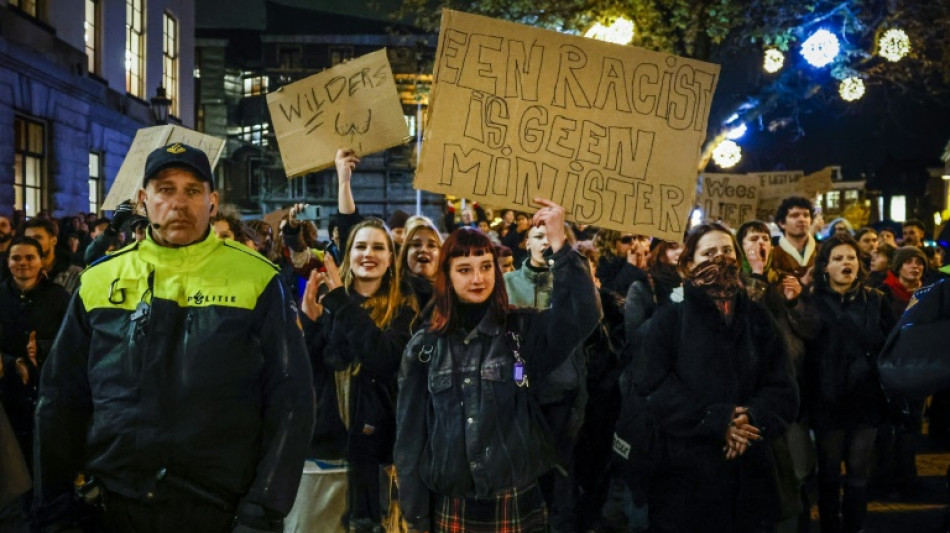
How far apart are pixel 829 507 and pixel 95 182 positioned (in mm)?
18940

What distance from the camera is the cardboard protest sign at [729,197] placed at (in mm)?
10938

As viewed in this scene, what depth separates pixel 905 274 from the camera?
8.75m

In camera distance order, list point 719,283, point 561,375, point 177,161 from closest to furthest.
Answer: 1. point 177,161
2. point 719,283
3. point 561,375

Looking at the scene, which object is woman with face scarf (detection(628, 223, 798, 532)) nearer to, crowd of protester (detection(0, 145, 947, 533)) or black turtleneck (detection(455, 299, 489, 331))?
crowd of protester (detection(0, 145, 947, 533))

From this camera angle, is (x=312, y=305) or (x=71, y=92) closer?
(x=312, y=305)

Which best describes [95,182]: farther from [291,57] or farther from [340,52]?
[340,52]

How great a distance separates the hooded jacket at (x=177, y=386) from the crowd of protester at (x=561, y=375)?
877 millimetres

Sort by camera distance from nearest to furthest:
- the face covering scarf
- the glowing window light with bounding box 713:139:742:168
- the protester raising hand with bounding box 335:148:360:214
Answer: the face covering scarf < the protester raising hand with bounding box 335:148:360:214 < the glowing window light with bounding box 713:139:742:168

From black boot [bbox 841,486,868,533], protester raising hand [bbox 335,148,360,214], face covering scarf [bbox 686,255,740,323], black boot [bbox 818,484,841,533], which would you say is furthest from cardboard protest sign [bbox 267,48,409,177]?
black boot [bbox 841,486,868,533]

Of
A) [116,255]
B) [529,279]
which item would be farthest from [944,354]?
[529,279]

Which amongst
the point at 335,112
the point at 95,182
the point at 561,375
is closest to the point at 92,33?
the point at 95,182

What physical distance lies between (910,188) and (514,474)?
66.5 m

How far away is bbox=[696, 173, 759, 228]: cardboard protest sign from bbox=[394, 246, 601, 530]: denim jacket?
23.9 feet

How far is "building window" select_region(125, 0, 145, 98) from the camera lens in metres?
23.6
